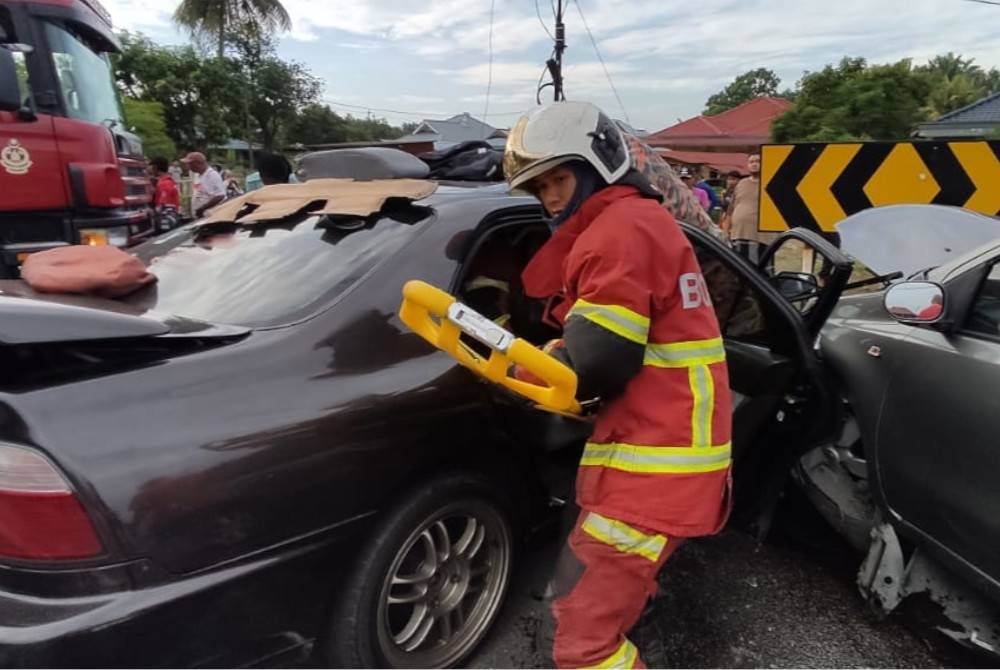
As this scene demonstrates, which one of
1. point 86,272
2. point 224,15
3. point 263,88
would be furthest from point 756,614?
point 263,88

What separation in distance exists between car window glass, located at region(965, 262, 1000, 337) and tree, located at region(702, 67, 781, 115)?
74.2 m

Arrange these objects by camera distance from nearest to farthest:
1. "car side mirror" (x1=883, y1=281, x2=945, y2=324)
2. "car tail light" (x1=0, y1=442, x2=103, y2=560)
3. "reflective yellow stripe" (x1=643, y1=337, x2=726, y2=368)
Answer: "car tail light" (x1=0, y1=442, x2=103, y2=560)
"reflective yellow stripe" (x1=643, y1=337, x2=726, y2=368)
"car side mirror" (x1=883, y1=281, x2=945, y2=324)

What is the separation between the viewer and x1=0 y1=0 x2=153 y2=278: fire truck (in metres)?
4.34

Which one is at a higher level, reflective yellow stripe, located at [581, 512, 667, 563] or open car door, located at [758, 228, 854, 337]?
open car door, located at [758, 228, 854, 337]

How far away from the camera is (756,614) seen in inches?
100

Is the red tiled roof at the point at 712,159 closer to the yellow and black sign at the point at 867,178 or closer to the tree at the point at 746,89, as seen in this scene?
the yellow and black sign at the point at 867,178

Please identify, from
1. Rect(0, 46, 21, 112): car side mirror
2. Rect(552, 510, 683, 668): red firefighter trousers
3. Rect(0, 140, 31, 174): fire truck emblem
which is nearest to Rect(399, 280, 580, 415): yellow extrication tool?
Rect(552, 510, 683, 668): red firefighter trousers

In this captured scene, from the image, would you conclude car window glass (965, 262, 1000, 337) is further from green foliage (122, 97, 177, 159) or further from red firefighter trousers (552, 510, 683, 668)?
green foliage (122, 97, 177, 159)

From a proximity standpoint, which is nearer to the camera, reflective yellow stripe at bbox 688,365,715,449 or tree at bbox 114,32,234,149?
reflective yellow stripe at bbox 688,365,715,449

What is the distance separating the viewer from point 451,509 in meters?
2.03

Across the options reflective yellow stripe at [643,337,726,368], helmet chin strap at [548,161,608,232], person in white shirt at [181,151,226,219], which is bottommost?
person in white shirt at [181,151,226,219]

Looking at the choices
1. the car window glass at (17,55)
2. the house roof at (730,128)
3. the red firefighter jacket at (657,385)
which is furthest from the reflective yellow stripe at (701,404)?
the house roof at (730,128)

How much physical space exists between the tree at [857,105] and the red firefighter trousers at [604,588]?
22.2 m

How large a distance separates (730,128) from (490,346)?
35138mm
